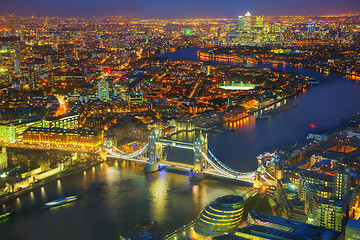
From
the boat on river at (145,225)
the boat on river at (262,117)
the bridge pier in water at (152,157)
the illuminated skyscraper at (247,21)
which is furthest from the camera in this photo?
the illuminated skyscraper at (247,21)

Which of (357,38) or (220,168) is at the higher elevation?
(357,38)

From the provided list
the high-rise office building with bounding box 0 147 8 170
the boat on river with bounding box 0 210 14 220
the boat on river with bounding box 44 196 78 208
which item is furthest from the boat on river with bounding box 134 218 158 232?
the high-rise office building with bounding box 0 147 8 170

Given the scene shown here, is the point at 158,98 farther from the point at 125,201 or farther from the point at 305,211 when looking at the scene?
the point at 305,211

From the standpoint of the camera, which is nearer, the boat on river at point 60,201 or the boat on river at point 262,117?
the boat on river at point 60,201

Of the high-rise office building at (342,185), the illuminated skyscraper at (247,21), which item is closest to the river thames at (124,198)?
the high-rise office building at (342,185)

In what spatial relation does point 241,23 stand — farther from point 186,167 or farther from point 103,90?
point 186,167

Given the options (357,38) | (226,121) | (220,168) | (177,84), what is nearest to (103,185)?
(220,168)

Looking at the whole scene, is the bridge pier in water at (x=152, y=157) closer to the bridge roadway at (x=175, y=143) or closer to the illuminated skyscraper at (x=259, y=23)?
the bridge roadway at (x=175, y=143)

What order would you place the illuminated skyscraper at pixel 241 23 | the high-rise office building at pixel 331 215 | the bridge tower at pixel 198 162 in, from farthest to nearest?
the illuminated skyscraper at pixel 241 23
the bridge tower at pixel 198 162
the high-rise office building at pixel 331 215
